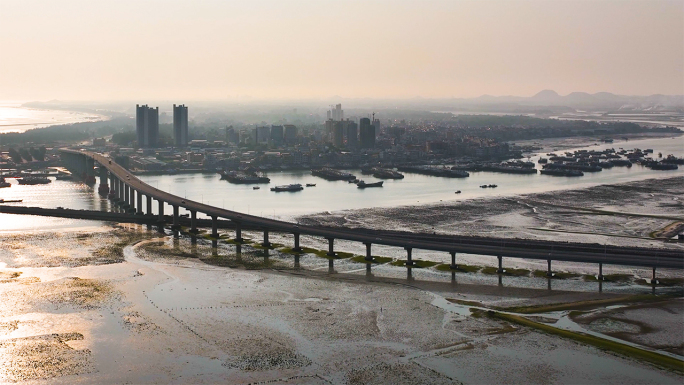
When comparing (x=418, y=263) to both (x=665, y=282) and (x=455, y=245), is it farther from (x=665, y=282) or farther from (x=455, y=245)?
(x=665, y=282)

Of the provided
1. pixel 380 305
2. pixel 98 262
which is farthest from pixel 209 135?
pixel 380 305

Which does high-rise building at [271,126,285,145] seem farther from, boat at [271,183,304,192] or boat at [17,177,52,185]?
boat at [271,183,304,192]

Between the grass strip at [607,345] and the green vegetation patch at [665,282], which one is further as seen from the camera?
the green vegetation patch at [665,282]

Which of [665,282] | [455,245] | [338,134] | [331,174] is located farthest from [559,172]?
[665,282]

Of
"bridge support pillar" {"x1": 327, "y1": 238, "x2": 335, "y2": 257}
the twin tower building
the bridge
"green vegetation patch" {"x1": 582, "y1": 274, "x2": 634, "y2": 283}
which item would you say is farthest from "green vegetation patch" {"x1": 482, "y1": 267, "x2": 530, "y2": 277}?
the twin tower building

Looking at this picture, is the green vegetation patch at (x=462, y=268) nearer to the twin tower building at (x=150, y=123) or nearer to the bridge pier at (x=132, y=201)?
the bridge pier at (x=132, y=201)

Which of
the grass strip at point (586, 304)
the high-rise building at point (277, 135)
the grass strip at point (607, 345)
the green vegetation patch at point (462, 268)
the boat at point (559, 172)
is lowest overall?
the grass strip at point (607, 345)

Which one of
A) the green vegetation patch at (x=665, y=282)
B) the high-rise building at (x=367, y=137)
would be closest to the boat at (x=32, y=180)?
the high-rise building at (x=367, y=137)
